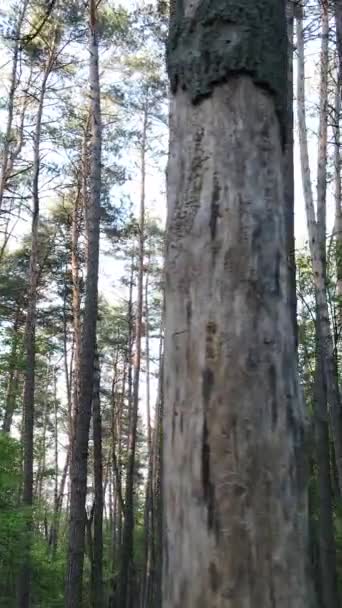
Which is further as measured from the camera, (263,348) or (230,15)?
(230,15)

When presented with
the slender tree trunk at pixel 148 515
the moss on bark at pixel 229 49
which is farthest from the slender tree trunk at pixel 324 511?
the slender tree trunk at pixel 148 515

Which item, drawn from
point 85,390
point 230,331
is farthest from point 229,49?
point 85,390

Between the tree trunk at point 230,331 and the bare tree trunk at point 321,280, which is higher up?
the bare tree trunk at point 321,280

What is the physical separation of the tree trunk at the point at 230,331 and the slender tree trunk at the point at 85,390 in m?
7.43

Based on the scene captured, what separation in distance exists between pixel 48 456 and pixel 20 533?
84.4 feet

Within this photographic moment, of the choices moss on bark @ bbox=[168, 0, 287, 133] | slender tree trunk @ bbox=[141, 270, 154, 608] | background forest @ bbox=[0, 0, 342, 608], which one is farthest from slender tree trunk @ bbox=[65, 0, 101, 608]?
slender tree trunk @ bbox=[141, 270, 154, 608]

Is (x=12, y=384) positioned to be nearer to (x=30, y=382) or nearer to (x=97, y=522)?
(x=30, y=382)

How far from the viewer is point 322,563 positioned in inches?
322

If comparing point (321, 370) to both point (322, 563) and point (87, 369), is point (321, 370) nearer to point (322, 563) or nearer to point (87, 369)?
point (322, 563)

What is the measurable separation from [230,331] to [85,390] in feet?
25.1

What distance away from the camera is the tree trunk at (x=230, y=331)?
1154 mm

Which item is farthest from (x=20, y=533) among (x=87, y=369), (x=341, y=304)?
(x=341, y=304)

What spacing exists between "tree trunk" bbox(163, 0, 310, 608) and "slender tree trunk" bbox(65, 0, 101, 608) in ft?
24.4

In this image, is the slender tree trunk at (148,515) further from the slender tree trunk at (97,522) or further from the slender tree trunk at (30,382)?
the slender tree trunk at (30,382)
